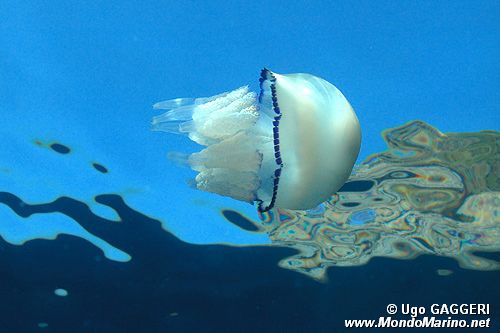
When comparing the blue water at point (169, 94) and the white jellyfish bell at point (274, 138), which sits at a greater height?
the blue water at point (169, 94)

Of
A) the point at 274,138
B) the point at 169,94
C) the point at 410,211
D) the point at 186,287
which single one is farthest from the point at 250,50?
the point at 186,287

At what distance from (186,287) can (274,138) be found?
9.11 meters

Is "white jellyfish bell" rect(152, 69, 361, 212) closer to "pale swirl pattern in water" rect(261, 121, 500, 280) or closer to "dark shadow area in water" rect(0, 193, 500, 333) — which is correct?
"pale swirl pattern in water" rect(261, 121, 500, 280)

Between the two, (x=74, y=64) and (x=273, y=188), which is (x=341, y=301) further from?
(x=273, y=188)

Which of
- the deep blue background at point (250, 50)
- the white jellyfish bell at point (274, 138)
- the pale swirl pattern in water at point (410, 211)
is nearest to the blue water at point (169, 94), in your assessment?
the deep blue background at point (250, 50)

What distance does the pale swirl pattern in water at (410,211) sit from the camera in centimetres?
677

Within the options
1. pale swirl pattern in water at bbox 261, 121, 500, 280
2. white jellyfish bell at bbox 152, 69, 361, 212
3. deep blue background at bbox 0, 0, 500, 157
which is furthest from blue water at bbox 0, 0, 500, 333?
Result: white jellyfish bell at bbox 152, 69, 361, 212

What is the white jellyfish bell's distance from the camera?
300 centimetres

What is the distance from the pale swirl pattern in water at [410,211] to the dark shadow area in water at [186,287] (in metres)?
0.52

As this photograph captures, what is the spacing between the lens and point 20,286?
11.3 m

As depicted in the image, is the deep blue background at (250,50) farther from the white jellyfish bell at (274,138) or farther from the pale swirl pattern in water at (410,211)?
the white jellyfish bell at (274,138)

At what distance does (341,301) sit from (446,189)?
5049mm

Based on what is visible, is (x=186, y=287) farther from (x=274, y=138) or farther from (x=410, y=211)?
(x=274, y=138)

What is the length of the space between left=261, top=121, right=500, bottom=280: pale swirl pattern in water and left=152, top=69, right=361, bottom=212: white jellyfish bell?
11.0 ft
